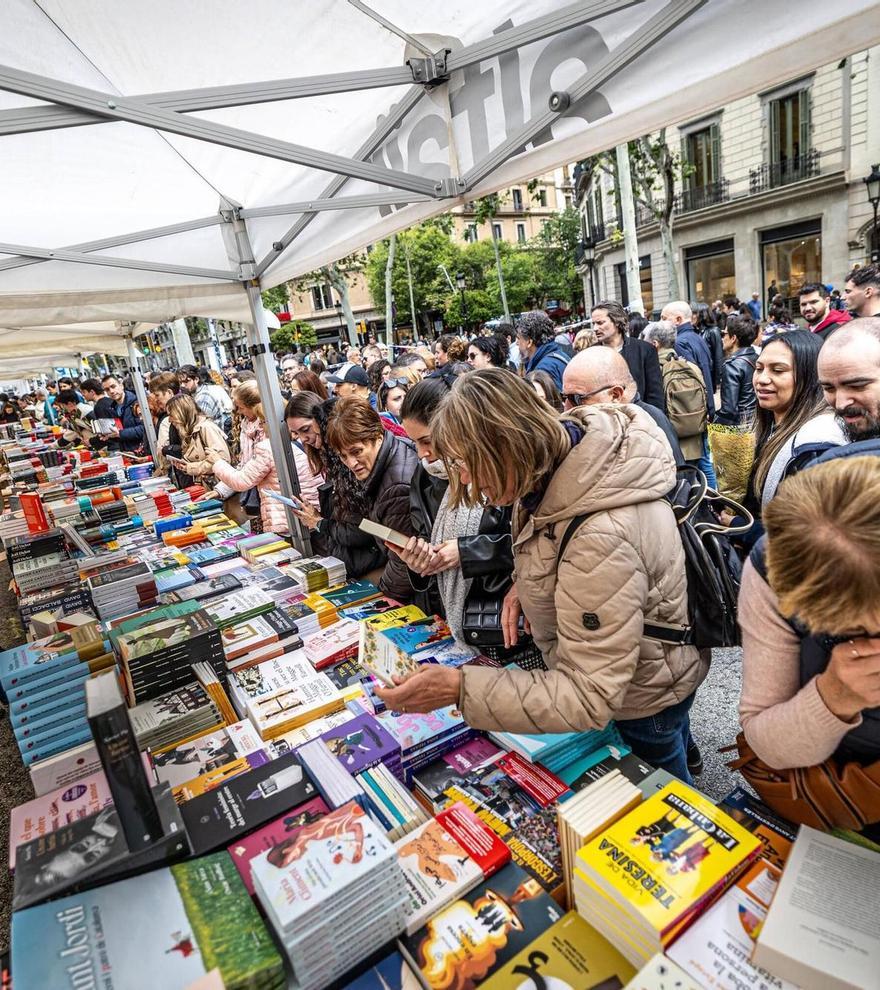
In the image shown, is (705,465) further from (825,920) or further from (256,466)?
(825,920)

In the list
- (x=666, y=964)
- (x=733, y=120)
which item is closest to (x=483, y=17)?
(x=666, y=964)

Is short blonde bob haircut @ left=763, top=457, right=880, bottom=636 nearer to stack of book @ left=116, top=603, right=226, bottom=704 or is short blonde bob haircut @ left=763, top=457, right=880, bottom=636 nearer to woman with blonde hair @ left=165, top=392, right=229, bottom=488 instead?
stack of book @ left=116, top=603, right=226, bottom=704

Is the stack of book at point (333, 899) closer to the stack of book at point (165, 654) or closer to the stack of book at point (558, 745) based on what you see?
the stack of book at point (558, 745)

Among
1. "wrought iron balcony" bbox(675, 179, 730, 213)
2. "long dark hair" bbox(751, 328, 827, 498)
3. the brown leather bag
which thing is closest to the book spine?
the brown leather bag

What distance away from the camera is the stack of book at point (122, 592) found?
113 inches

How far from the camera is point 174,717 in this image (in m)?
1.95

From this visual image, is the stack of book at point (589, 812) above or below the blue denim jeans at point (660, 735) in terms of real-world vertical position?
above

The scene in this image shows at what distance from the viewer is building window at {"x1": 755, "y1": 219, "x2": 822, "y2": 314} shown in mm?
19266

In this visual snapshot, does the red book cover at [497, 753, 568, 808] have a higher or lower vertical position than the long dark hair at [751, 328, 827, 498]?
lower

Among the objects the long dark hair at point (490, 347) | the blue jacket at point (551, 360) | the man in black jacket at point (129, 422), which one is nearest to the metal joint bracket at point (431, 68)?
the blue jacket at point (551, 360)

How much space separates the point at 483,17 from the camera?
2.00 m

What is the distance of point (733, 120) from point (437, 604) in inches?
941

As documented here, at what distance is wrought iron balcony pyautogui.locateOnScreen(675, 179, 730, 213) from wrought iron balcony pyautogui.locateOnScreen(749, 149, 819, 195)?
1061mm

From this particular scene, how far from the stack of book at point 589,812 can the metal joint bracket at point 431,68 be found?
7.63 feet
